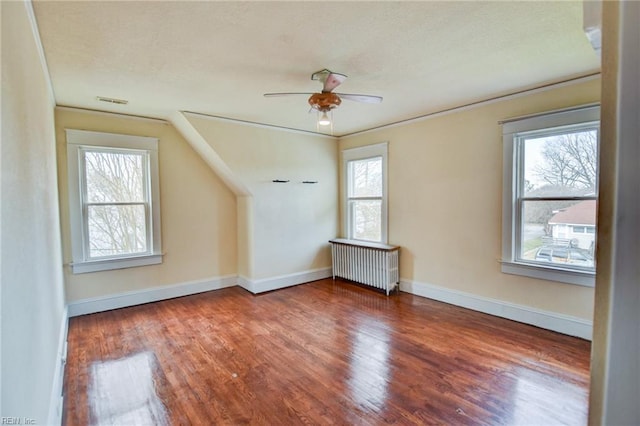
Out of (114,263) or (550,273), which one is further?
(114,263)

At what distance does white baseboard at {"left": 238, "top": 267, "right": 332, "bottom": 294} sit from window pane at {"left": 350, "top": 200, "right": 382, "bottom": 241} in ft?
2.81

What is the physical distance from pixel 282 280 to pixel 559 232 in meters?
3.59

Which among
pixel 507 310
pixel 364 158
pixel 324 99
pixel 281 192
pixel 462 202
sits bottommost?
pixel 507 310

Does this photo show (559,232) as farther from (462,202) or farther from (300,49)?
(300,49)

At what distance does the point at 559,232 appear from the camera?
330 cm

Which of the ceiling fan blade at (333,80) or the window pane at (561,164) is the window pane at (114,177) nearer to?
the ceiling fan blade at (333,80)

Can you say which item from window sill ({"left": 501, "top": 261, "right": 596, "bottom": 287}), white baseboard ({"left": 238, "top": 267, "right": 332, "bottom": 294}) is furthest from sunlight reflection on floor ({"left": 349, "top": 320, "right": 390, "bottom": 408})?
white baseboard ({"left": 238, "top": 267, "right": 332, "bottom": 294})

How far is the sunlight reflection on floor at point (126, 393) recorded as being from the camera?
2113 millimetres

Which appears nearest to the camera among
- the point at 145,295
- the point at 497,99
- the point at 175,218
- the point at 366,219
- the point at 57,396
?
the point at 57,396

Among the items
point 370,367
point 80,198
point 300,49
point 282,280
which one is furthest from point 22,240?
point 282,280

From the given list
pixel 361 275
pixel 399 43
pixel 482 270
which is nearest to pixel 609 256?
pixel 399 43

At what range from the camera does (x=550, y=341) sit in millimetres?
3082

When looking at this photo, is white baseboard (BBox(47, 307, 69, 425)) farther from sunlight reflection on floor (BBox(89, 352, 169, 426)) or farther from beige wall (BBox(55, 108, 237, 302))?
beige wall (BBox(55, 108, 237, 302))

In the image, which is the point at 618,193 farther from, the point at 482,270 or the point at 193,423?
the point at 482,270
